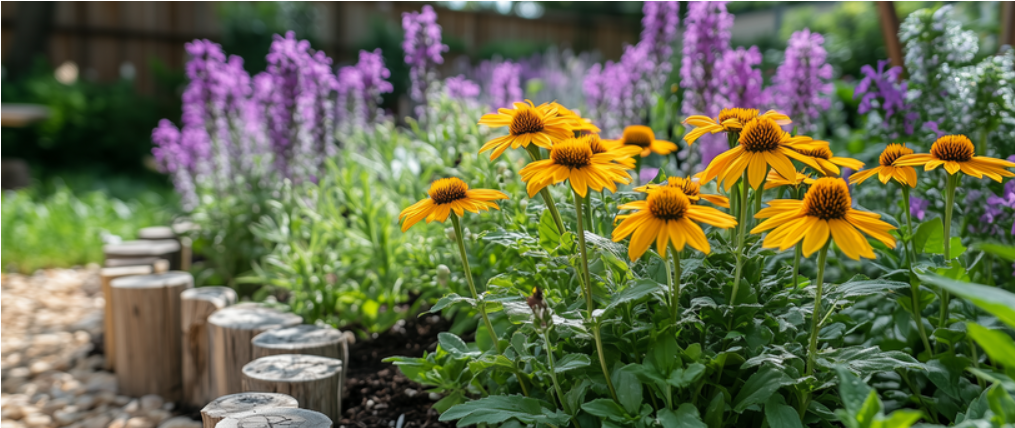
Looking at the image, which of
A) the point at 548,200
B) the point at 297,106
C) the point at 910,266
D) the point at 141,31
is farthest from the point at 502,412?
the point at 141,31

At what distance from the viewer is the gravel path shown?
218 cm

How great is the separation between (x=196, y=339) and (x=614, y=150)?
167 cm

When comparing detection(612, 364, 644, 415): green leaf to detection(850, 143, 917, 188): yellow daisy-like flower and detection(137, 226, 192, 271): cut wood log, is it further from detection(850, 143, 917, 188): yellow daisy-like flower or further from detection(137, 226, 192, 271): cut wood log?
detection(137, 226, 192, 271): cut wood log

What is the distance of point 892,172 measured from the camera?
113cm

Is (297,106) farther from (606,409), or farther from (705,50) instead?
(606,409)

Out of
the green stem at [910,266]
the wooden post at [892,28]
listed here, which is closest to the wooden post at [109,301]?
the green stem at [910,266]

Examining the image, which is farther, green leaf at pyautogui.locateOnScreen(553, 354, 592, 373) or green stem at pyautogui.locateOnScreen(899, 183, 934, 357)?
green stem at pyautogui.locateOnScreen(899, 183, 934, 357)

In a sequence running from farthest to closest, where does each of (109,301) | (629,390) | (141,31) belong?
1. (141,31)
2. (109,301)
3. (629,390)

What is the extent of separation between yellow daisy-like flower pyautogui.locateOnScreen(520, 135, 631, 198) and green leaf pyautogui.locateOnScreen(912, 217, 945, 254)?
25.7 inches

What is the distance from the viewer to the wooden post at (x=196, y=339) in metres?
2.13

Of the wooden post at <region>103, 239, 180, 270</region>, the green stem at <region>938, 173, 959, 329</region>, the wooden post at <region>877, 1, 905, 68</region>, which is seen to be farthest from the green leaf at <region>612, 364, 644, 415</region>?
the wooden post at <region>103, 239, 180, 270</region>

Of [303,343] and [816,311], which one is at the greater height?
[816,311]

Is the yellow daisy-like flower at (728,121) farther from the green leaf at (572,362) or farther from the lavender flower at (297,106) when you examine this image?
the lavender flower at (297,106)

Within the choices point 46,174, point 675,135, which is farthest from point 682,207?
point 46,174
